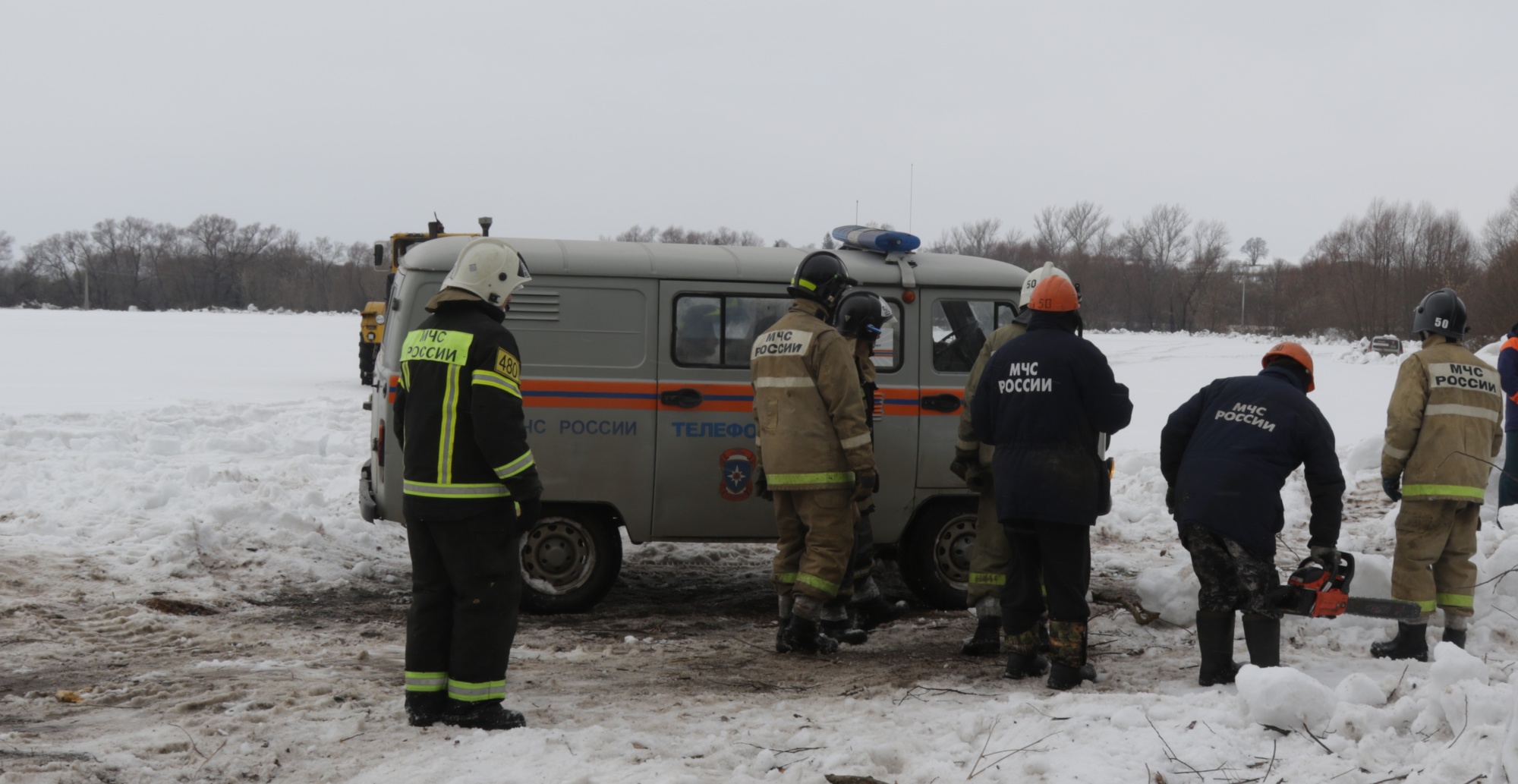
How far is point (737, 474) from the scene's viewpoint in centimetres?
682

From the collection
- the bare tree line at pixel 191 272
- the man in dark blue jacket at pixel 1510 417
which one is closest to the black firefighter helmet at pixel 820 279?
the man in dark blue jacket at pixel 1510 417

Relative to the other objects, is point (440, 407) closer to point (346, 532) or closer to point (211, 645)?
point (211, 645)

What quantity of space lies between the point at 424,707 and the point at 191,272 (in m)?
110

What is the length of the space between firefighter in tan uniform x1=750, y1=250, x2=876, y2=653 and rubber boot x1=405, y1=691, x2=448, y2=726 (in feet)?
6.47

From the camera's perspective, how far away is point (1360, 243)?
6119 centimetres

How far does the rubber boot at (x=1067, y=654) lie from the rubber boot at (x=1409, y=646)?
1718mm

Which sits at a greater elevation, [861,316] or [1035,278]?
[1035,278]

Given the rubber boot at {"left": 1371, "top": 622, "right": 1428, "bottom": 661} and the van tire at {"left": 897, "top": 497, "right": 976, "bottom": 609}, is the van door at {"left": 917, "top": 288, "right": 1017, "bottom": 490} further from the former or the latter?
the rubber boot at {"left": 1371, "top": 622, "right": 1428, "bottom": 661}

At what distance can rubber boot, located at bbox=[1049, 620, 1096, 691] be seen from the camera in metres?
5.20

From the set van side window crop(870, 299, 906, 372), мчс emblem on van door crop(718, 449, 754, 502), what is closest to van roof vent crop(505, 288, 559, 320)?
мчс emblem on van door crop(718, 449, 754, 502)

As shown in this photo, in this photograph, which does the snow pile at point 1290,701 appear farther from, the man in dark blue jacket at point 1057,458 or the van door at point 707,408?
the van door at point 707,408

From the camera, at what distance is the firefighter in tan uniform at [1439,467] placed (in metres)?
5.80

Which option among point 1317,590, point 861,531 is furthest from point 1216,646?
point 861,531

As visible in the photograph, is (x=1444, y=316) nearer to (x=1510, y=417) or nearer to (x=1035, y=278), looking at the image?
(x=1035, y=278)
